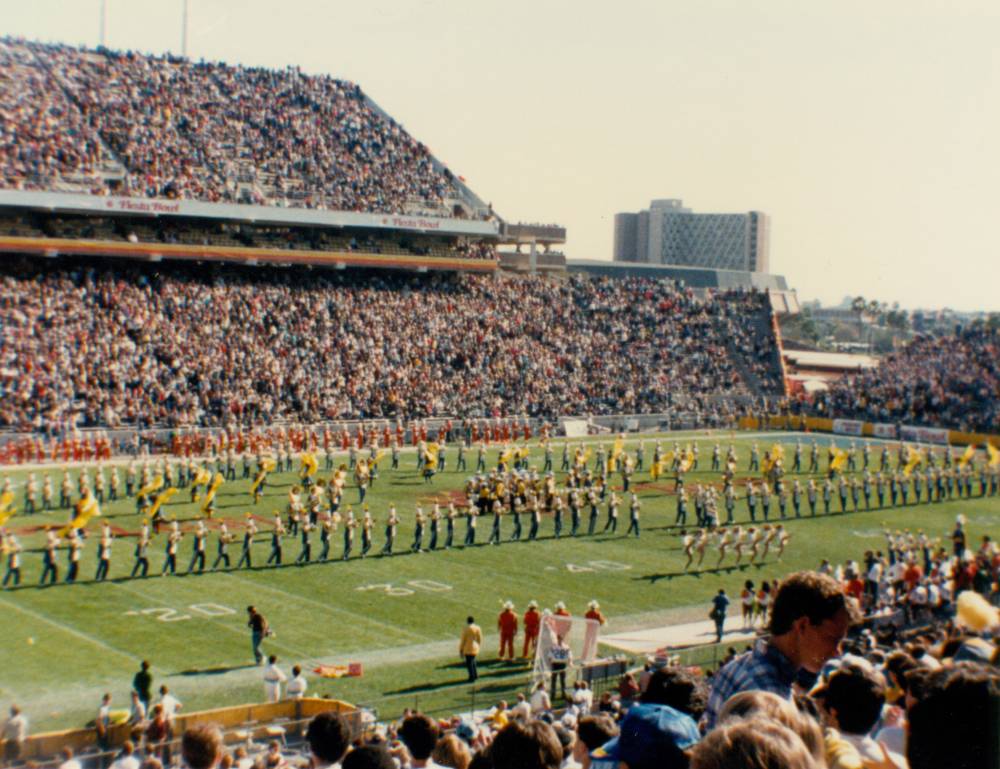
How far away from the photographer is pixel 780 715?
3186 mm

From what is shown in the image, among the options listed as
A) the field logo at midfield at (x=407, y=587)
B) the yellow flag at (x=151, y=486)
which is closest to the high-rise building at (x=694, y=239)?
the yellow flag at (x=151, y=486)

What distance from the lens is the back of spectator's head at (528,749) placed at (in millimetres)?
4203

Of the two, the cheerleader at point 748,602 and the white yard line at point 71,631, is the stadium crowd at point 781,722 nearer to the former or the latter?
the white yard line at point 71,631

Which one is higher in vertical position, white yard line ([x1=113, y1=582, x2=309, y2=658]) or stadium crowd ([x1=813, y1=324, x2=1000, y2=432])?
stadium crowd ([x1=813, y1=324, x2=1000, y2=432])

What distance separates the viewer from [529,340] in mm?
54219

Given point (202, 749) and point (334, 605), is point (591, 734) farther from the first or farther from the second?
point (334, 605)

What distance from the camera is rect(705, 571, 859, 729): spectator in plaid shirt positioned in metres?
4.61

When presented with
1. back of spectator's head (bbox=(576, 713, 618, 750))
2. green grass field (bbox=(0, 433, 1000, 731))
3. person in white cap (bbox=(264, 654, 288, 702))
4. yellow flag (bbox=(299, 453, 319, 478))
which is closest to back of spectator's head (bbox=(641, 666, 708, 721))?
back of spectator's head (bbox=(576, 713, 618, 750))

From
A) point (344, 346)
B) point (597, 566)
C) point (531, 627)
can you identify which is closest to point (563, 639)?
point (531, 627)

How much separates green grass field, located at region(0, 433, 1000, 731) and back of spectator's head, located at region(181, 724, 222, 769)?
394 inches

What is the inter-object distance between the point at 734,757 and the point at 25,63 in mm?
51293

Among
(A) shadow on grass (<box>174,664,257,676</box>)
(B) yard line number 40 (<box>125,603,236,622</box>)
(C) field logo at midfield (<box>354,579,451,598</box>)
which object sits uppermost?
(B) yard line number 40 (<box>125,603,236,622</box>)

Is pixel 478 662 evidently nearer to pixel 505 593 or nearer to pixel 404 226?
pixel 505 593

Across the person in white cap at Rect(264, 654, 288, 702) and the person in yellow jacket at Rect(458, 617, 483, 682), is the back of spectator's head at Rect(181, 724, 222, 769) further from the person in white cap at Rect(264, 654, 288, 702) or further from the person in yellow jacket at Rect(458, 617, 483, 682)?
the person in yellow jacket at Rect(458, 617, 483, 682)
